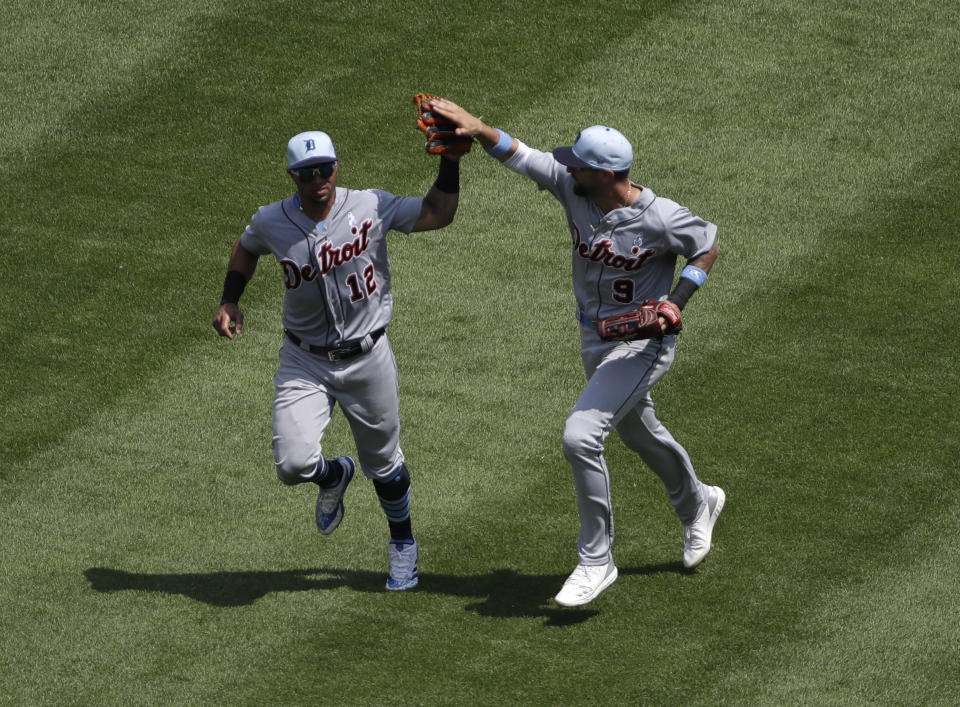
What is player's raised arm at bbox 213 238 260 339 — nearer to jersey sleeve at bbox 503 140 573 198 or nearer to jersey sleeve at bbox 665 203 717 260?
jersey sleeve at bbox 503 140 573 198

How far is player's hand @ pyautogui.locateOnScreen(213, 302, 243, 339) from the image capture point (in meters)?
7.08

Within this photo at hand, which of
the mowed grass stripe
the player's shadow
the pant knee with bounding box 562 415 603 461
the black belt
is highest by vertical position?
the black belt

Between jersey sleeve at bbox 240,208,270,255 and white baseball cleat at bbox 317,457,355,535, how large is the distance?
1.12 metres

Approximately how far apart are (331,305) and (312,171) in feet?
2.11

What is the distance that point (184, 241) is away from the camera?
10.3 meters

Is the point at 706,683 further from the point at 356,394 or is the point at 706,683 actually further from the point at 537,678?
the point at 356,394

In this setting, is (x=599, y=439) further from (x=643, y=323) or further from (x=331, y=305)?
(x=331, y=305)

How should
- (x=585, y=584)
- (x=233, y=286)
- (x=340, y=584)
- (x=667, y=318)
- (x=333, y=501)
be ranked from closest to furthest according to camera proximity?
1. (x=667, y=318)
2. (x=585, y=584)
3. (x=233, y=286)
4. (x=340, y=584)
5. (x=333, y=501)

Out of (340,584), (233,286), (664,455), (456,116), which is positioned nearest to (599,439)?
(664,455)

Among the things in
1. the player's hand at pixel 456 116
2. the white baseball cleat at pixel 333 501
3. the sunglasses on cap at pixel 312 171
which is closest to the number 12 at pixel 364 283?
the sunglasses on cap at pixel 312 171

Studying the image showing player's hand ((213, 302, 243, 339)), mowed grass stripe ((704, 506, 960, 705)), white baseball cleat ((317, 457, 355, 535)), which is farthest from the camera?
white baseball cleat ((317, 457, 355, 535))

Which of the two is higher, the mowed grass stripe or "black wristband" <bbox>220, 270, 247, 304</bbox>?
"black wristband" <bbox>220, 270, 247, 304</bbox>

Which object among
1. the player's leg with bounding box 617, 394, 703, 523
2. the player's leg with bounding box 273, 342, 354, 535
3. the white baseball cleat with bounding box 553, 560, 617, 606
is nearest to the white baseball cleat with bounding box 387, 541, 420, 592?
the player's leg with bounding box 273, 342, 354, 535

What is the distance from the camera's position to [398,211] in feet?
23.5
